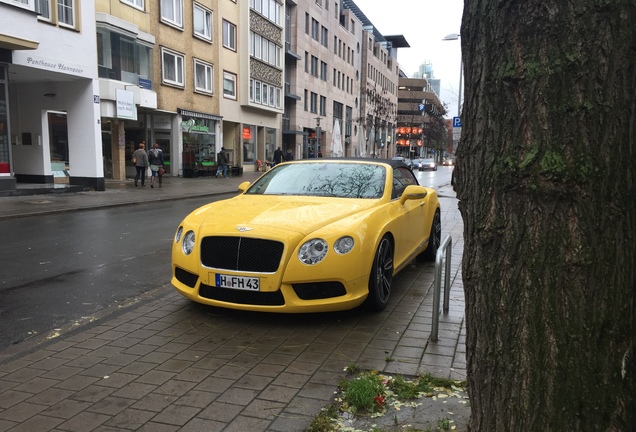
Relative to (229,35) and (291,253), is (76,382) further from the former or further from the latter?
(229,35)

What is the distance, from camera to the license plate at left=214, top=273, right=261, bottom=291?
439 centimetres

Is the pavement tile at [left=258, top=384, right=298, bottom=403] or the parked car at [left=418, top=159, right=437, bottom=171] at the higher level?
the parked car at [left=418, top=159, right=437, bottom=171]

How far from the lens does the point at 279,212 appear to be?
4.90 meters

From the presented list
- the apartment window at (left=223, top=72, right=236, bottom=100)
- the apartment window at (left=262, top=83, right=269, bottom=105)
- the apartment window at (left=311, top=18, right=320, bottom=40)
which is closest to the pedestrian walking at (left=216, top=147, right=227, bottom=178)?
the apartment window at (left=223, top=72, right=236, bottom=100)

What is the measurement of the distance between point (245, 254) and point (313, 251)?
59cm

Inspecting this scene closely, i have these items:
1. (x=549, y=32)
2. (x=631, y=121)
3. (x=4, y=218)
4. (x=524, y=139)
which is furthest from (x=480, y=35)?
(x=4, y=218)

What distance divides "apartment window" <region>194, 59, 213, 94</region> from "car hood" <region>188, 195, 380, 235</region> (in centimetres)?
2559

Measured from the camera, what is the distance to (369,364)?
3742 millimetres

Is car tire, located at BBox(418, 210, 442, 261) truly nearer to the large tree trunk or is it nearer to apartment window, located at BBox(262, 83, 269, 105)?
the large tree trunk

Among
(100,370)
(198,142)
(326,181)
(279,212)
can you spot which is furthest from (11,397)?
(198,142)

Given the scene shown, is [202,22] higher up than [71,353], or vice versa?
[202,22]

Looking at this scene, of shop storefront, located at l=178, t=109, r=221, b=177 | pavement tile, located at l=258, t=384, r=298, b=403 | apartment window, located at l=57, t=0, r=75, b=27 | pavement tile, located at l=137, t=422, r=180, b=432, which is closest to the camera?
pavement tile, located at l=137, t=422, r=180, b=432

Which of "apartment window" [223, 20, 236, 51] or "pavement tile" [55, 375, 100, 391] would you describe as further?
"apartment window" [223, 20, 236, 51]

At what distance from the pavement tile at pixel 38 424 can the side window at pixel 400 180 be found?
3.98 metres
